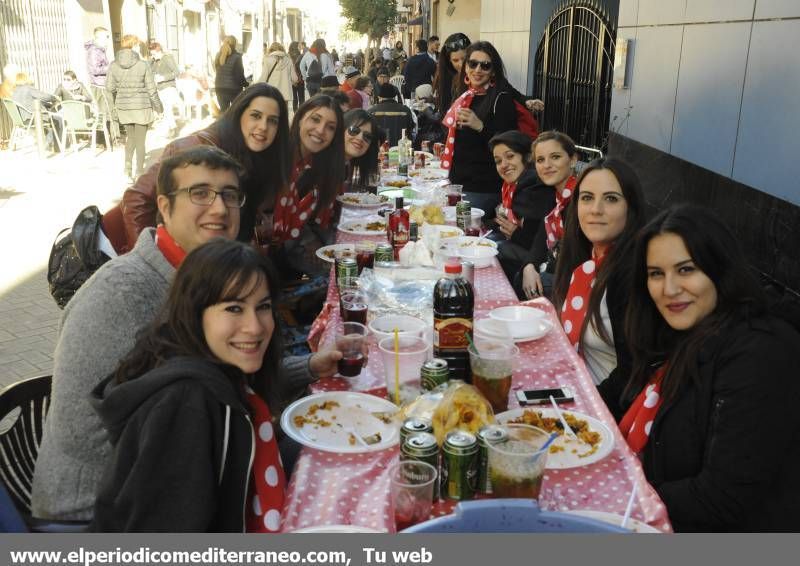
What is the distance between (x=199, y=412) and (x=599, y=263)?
7.49 feet

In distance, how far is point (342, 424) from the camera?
7.93 feet

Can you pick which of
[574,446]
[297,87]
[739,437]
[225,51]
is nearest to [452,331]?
[574,446]

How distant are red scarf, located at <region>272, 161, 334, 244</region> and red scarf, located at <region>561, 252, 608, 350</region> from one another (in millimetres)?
2431

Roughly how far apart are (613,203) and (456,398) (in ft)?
5.81

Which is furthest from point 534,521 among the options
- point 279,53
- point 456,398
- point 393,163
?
point 279,53

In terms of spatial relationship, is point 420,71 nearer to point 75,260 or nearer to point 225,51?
point 225,51

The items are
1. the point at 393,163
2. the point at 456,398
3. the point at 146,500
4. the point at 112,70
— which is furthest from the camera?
the point at 112,70

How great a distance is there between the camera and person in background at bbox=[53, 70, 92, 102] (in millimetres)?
14734

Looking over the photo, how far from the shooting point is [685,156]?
20.0ft

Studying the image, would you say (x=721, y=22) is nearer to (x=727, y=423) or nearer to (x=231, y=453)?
(x=727, y=423)

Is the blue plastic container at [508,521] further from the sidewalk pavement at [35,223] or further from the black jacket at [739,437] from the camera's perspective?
the sidewalk pavement at [35,223]

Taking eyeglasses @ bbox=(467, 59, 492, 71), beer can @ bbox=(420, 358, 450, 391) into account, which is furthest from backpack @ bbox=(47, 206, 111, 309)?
eyeglasses @ bbox=(467, 59, 492, 71)

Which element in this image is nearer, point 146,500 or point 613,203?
point 146,500

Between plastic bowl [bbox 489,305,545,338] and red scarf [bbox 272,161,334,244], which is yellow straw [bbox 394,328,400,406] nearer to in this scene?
plastic bowl [bbox 489,305,545,338]
